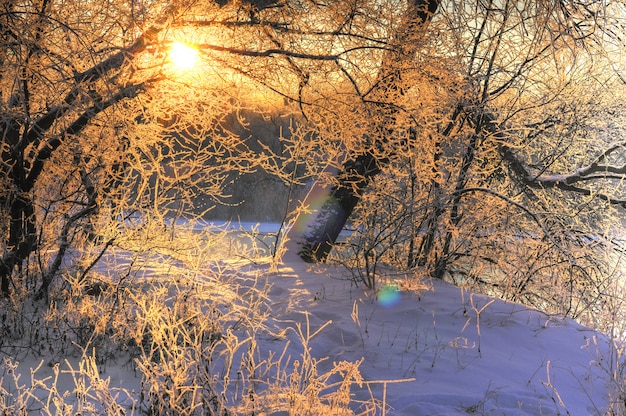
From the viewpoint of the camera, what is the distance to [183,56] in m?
4.90

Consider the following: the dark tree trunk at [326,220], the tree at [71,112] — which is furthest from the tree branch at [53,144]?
the dark tree trunk at [326,220]

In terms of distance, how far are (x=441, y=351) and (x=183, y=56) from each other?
3.36 m

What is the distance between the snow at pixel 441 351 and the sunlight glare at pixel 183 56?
2.46 meters

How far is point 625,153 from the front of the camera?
9078 mm

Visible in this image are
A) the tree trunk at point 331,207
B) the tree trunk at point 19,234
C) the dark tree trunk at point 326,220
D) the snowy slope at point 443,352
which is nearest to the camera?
the snowy slope at point 443,352

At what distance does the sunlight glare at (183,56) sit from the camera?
478cm

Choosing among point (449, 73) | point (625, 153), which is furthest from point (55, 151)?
point (625, 153)

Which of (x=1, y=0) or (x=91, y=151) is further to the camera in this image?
(x=91, y=151)

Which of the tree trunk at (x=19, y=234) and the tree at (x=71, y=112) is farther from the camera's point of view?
the tree trunk at (x=19, y=234)

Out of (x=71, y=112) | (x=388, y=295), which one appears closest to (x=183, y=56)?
(x=71, y=112)

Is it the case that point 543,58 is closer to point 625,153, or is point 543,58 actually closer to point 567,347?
point 567,347

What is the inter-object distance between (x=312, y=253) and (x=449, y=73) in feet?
11.1

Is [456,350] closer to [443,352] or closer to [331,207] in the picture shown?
[443,352]

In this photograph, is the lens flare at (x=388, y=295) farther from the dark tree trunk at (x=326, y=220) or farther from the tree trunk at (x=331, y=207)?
the dark tree trunk at (x=326, y=220)
